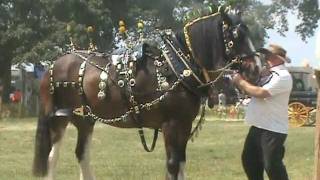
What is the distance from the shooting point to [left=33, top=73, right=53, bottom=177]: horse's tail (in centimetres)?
768

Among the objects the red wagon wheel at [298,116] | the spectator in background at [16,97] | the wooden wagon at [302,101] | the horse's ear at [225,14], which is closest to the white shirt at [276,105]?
the horse's ear at [225,14]

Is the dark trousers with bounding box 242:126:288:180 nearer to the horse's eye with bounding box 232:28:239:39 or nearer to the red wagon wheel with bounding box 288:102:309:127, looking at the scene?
the horse's eye with bounding box 232:28:239:39

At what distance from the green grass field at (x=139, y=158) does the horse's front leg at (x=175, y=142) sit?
2936mm

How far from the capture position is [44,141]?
770cm

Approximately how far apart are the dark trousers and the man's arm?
0.40 m

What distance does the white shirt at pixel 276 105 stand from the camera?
633cm

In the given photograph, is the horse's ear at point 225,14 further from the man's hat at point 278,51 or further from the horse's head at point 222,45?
the man's hat at point 278,51

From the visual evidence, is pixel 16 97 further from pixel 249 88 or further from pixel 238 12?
pixel 249 88

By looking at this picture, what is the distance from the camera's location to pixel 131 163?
11148 millimetres

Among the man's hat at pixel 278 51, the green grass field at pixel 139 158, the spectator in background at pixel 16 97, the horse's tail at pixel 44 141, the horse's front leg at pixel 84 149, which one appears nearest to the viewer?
the man's hat at pixel 278 51

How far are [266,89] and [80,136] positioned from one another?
2688 mm

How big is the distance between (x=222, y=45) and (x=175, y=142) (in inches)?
41.4

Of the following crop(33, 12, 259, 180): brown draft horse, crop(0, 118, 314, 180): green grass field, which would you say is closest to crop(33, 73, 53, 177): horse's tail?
crop(33, 12, 259, 180): brown draft horse

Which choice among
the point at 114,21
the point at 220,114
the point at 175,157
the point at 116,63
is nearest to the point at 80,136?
the point at 116,63
